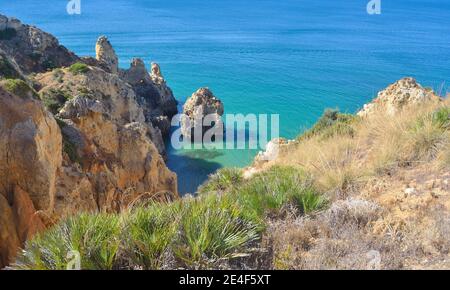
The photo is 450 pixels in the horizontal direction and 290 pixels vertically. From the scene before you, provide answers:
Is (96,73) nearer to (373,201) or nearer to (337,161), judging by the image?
(337,161)

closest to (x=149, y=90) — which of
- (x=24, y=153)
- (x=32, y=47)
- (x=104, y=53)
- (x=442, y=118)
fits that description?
(x=104, y=53)

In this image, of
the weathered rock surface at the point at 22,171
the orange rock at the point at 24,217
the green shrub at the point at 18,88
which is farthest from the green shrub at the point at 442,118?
the green shrub at the point at 18,88

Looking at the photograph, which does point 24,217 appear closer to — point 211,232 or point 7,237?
point 7,237

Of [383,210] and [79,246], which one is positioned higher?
[383,210]

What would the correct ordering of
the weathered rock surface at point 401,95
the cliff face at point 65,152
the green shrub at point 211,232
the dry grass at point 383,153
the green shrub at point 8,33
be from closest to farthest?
the green shrub at point 211,232 < the dry grass at point 383,153 < the cliff face at point 65,152 < the weathered rock surface at point 401,95 < the green shrub at point 8,33

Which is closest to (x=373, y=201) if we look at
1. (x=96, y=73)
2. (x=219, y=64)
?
(x=96, y=73)

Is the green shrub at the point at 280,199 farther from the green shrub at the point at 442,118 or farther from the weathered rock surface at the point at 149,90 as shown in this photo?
Answer: the weathered rock surface at the point at 149,90

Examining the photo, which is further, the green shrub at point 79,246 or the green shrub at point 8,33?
the green shrub at point 8,33

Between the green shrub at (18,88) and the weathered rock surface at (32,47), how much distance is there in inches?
783

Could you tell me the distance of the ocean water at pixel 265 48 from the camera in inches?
1800

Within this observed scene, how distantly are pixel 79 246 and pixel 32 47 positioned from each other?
2954 cm

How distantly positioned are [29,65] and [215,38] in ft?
158

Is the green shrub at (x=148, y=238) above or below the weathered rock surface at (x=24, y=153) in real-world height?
below

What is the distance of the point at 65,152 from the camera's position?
11.9m
